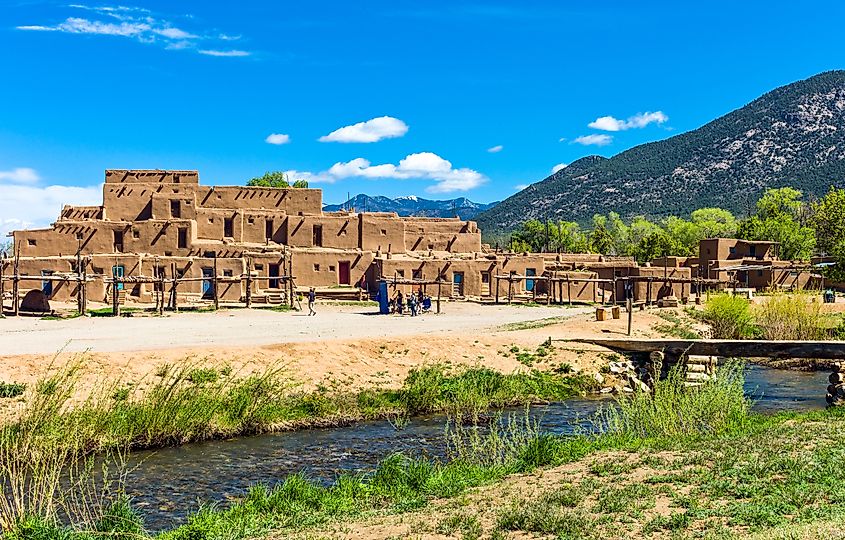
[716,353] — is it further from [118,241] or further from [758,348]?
[118,241]

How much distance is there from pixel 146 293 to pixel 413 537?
37.3 meters

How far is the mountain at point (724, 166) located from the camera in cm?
12181

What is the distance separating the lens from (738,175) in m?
128

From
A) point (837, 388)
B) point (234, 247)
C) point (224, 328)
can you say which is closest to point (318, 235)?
point (234, 247)

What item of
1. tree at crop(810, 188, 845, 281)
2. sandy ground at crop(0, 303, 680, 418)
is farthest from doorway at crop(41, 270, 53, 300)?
tree at crop(810, 188, 845, 281)

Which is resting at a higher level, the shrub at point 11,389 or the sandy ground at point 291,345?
the sandy ground at point 291,345

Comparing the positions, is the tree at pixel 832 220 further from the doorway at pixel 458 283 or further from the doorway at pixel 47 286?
the doorway at pixel 47 286

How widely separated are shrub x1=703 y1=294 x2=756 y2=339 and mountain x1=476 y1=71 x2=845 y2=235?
287 feet

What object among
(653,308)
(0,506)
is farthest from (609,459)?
(653,308)

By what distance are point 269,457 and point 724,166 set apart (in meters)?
131

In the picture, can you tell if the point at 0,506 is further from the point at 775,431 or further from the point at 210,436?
the point at 775,431

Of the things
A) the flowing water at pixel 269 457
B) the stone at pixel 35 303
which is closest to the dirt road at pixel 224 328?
the stone at pixel 35 303

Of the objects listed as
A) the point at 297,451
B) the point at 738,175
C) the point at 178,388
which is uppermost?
the point at 738,175

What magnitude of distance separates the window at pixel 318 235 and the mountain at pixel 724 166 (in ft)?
261
